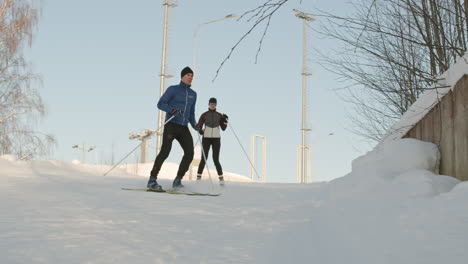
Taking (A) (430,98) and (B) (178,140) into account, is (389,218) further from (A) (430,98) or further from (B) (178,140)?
(B) (178,140)

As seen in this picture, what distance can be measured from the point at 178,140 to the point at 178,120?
14.4 inches

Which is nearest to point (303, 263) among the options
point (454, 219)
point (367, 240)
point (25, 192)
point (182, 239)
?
point (367, 240)

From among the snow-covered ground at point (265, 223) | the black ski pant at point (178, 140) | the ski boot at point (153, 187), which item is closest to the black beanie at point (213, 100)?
the black ski pant at point (178, 140)

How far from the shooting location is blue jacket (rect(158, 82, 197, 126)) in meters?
7.30

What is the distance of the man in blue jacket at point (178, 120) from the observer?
7.22m

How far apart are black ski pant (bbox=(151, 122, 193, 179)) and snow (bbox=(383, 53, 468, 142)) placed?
302 cm

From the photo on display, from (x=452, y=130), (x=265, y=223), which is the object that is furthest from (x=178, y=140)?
(x=452, y=130)

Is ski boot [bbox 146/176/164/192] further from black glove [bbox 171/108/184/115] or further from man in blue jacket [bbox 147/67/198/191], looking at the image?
black glove [bbox 171/108/184/115]

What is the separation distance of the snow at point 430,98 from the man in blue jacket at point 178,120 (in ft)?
10.0

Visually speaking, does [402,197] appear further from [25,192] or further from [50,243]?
[25,192]

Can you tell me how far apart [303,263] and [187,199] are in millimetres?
3102

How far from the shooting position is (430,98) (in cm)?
565

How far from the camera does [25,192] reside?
5.86 m

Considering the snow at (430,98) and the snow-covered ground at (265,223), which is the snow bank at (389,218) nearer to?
the snow-covered ground at (265,223)
